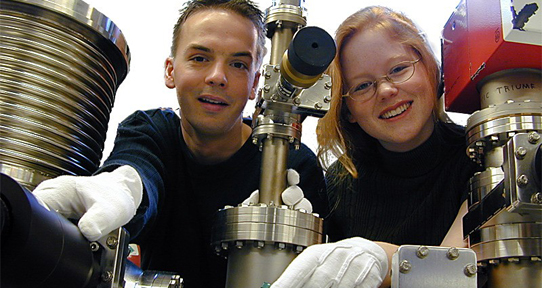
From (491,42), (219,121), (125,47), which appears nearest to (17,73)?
(125,47)

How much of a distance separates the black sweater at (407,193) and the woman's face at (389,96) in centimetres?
4

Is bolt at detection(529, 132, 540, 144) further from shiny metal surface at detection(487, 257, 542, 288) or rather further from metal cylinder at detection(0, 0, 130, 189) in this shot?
metal cylinder at detection(0, 0, 130, 189)

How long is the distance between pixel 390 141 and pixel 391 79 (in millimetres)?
135

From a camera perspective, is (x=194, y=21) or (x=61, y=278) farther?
(x=194, y=21)

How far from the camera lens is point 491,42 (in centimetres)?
78

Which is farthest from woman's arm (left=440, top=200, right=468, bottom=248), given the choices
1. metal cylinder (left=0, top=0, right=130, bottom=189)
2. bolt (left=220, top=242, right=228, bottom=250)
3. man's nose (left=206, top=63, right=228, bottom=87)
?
metal cylinder (left=0, top=0, right=130, bottom=189)

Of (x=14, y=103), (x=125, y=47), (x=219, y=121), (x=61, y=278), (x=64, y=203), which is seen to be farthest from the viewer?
(x=219, y=121)

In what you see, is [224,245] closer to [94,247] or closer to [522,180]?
[94,247]

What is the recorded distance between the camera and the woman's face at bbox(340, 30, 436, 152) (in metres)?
1.12

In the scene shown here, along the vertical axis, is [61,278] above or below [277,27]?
below

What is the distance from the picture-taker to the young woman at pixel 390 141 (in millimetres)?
1114

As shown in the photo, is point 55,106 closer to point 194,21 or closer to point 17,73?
point 17,73

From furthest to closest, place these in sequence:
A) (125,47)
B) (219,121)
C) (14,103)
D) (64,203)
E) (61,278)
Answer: (219,121)
(125,47)
(14,103)
(64,203)
(61,278)

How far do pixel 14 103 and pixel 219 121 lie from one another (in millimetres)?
419
